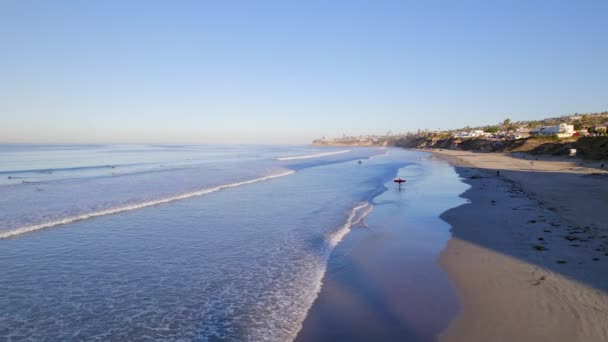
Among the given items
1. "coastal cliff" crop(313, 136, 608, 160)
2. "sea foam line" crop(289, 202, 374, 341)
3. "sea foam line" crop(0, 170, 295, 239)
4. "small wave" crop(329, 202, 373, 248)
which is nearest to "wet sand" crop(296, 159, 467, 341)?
"sea foam line" crop(289, 202, 374, 341)

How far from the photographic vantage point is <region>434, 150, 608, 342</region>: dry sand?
5.87 m

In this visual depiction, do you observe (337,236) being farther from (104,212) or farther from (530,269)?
(104,212)

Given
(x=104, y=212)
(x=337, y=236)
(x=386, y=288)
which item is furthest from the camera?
(x=104, y=212)

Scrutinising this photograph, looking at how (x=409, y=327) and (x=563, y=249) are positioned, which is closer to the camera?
(x=409, y=327)

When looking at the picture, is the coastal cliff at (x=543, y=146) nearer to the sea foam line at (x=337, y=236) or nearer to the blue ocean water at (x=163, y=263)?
the sea foam line at (x=337, y=236)

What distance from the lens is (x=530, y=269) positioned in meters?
8.43

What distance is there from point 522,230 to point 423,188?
1240 centimetres

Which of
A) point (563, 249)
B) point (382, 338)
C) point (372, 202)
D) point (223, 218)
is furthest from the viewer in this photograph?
point (372, 202)

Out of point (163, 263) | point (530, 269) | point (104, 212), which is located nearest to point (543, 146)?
point (530, 269)

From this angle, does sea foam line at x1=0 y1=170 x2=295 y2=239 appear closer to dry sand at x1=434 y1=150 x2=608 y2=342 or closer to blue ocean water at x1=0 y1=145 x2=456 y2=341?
blue ocean water at x1=0 y1=145 x2=456 y2=341

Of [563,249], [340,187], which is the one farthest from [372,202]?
[563,249]

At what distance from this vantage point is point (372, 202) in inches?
760

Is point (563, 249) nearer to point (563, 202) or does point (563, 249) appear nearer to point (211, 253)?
point (563, 202)

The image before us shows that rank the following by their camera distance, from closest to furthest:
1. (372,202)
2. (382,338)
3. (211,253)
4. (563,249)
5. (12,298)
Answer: (382,338)
(12,298)
(563,249)
(211,253)
(372,202)
